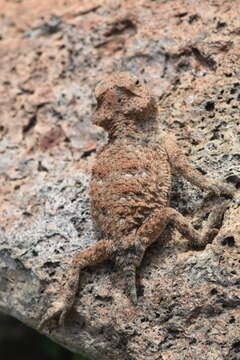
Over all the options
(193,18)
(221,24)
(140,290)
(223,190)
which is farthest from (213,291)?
(193,18)

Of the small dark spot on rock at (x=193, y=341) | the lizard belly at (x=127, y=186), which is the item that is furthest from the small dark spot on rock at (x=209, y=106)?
the small dark spot on rock at (x=193, y=341)

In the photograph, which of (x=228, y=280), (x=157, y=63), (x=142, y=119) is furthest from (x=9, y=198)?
(x=228, y=280)

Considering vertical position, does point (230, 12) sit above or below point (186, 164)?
above

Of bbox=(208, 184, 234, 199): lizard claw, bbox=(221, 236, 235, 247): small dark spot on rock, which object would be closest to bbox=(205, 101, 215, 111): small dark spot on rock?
bbox=(208, 184, 234, 199): lizard claw

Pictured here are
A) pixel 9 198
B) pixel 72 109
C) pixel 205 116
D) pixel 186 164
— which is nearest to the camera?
pixel 186 164

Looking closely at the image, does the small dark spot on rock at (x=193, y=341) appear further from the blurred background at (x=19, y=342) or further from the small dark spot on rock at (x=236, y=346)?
the blurred background at (x=19, y=342)

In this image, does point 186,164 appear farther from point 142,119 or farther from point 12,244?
point 12,244

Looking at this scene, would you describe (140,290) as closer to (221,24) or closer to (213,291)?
(213,291)
